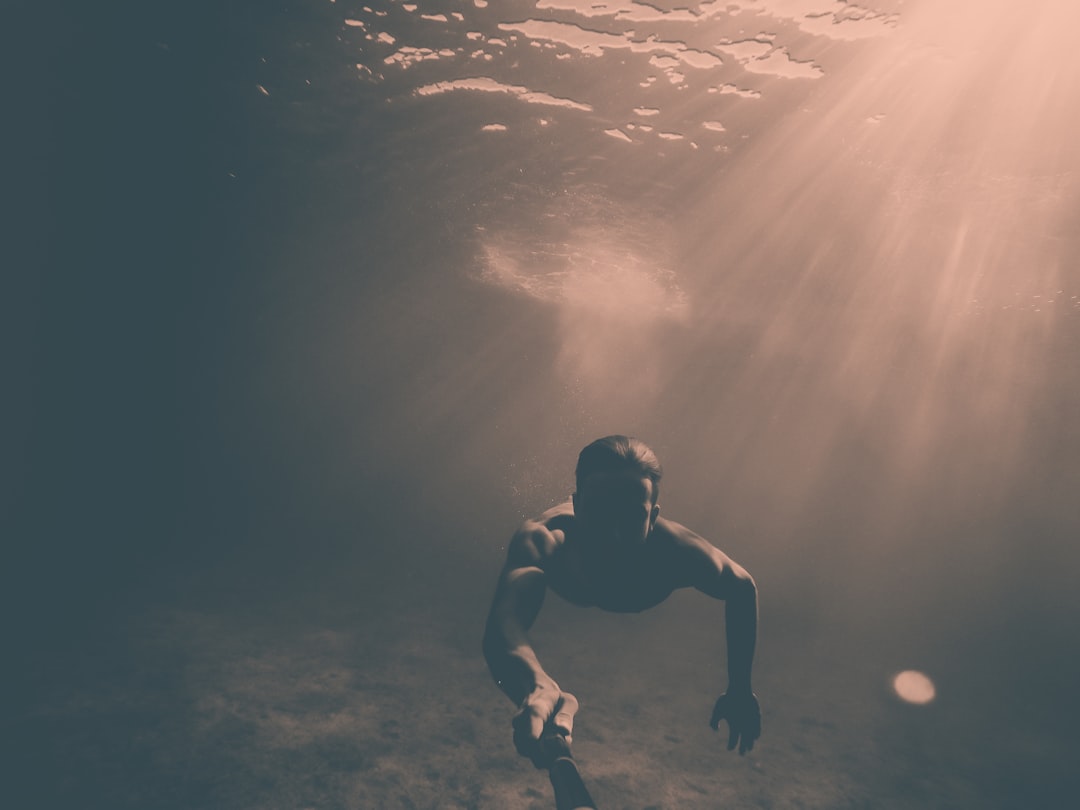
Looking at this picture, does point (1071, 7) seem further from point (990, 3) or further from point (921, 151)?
point (921, 151)

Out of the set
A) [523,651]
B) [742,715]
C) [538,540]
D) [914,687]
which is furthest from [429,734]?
[914,687]

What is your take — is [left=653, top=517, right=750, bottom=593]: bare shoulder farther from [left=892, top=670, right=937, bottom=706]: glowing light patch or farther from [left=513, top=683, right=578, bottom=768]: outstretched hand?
[left=892, top=670, right=937, bottom=706]: glowing light patch

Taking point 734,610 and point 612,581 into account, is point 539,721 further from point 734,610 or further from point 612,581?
point 734,610

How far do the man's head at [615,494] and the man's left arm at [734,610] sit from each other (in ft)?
0.86

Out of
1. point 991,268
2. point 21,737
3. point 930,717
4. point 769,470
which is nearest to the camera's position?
point 21,737

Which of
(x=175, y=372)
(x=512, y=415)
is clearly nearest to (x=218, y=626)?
(x=175, y=372)

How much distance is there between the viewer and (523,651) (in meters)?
1.53

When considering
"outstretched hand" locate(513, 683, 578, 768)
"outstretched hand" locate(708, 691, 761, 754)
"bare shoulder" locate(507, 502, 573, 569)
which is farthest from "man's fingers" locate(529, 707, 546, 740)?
"outstretched hand" locate(708, 691, 761, 754)

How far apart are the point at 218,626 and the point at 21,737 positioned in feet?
17.7

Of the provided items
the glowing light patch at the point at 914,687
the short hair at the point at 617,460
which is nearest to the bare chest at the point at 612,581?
the short hair at the point at 617,460

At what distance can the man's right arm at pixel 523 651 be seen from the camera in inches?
52.8

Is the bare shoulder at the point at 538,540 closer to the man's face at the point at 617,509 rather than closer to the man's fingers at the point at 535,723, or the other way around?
the man's face at the point at 617,509

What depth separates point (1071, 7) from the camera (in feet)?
25.2

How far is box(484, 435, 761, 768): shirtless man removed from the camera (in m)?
1.57
